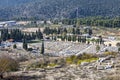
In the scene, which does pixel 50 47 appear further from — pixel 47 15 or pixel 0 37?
pixel 47 15

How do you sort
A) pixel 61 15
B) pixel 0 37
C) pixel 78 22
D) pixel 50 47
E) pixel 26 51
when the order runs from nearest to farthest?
pixel 26 51
pixel 50 47
pixel 0 37
pixel 78 22
pixel 61 15

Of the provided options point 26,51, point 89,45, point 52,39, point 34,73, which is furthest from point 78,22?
point 34,73

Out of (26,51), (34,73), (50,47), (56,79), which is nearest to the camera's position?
(56,79)

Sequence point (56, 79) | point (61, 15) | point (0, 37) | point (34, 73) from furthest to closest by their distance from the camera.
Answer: point (61, 15) → point (0, 37) → point (34, 73) → point (56, 79)

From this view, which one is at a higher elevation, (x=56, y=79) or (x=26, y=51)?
(x=56, y=79)

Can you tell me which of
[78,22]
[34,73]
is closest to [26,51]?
[34,73]

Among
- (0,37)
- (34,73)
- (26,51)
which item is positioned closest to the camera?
(34,73)

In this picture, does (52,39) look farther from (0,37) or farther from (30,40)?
(0,37)

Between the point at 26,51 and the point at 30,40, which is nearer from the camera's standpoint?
the point at 26,51

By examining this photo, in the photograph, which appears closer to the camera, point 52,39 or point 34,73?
point 34,73

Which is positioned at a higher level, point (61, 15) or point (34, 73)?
point (34, 73)
